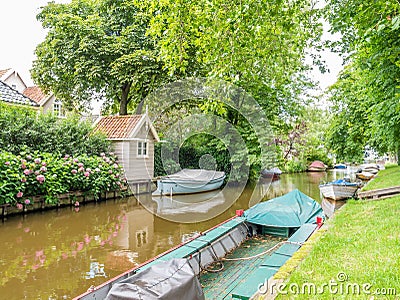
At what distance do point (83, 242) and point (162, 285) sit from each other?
5.19 m

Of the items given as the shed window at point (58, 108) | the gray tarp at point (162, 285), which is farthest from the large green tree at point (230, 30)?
the shed window at point (58, 108)

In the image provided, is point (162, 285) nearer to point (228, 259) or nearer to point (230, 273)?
point (230, 273)

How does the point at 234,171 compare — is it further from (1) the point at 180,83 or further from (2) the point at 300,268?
(2) the point at 300,268

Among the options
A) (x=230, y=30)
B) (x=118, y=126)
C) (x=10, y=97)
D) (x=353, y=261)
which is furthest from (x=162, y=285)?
(x=10, y=97)

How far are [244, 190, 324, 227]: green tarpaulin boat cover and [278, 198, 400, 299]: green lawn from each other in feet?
5.17

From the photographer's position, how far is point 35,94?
22.4m

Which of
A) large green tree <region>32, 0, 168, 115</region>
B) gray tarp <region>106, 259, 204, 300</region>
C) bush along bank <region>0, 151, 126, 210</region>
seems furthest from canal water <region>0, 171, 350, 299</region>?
large green tree <region>32, 0, 168, 115</region>

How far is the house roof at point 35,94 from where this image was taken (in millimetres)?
21131

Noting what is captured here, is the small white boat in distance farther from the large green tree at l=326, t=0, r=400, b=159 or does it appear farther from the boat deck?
the large green tree at l=326, t=0, r=400, b=159

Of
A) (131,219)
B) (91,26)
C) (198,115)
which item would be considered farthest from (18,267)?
(91,26)

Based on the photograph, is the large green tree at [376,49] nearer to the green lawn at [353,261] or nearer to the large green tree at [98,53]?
the green lawn at [353,261]

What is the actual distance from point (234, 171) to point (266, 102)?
464cm

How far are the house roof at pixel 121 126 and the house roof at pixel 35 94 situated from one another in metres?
8.26

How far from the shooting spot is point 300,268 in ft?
11.1
